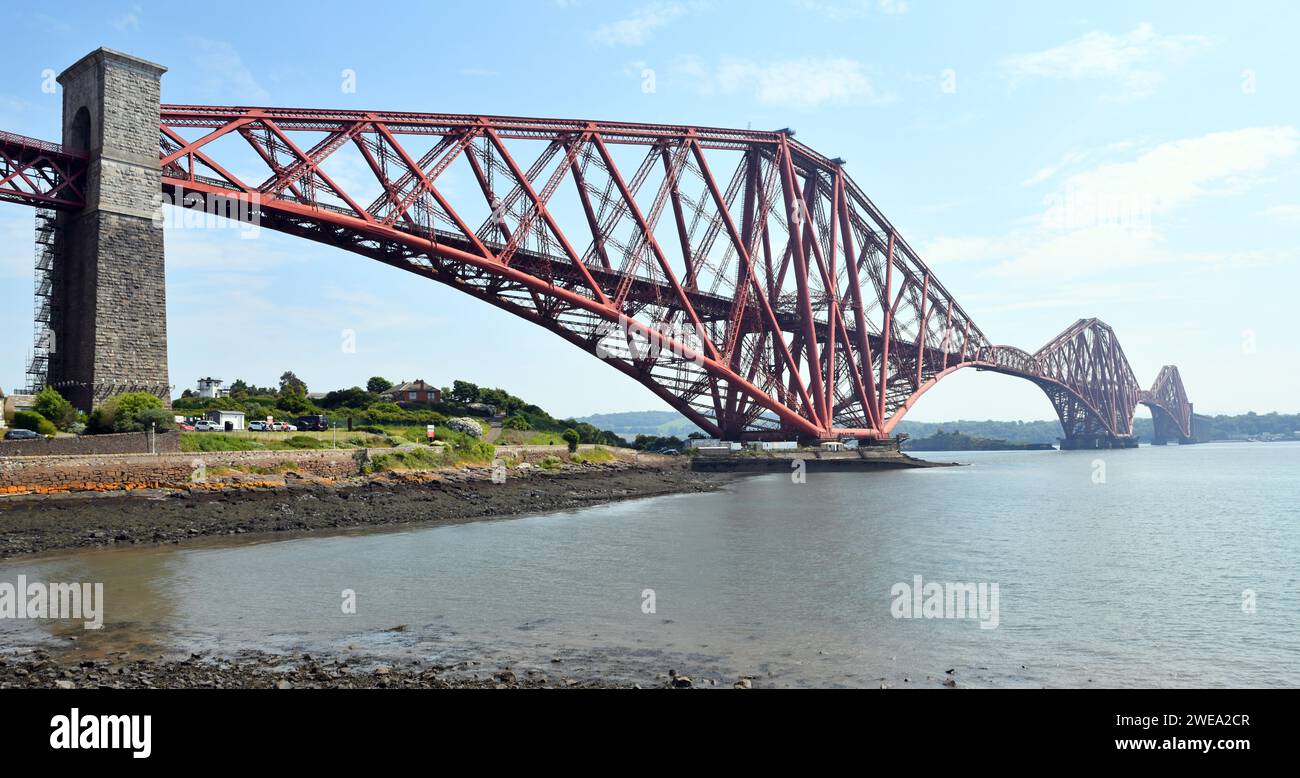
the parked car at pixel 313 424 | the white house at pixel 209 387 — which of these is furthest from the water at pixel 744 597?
the white house at pixel 209 387

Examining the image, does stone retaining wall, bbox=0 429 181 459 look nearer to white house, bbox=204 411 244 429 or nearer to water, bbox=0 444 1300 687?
water, bbox=0 444 1300 687

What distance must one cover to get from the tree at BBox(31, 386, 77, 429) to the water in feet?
34.6

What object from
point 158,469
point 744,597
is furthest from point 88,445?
point 744,597

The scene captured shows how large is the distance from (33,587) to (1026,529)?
125 feet

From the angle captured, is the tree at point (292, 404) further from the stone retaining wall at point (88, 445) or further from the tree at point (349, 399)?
the stone retaining wall at point (88, 445)

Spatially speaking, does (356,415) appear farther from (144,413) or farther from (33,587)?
(33,587)

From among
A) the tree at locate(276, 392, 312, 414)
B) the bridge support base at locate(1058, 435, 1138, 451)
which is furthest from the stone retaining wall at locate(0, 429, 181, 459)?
the bridge support base at locate(1058, 435, 1138, 451)

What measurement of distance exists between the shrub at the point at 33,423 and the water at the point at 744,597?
31.8ft

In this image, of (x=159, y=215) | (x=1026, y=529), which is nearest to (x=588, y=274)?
(x=159, y=215)

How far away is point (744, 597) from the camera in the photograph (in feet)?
73.7

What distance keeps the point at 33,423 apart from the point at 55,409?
4.09ft
